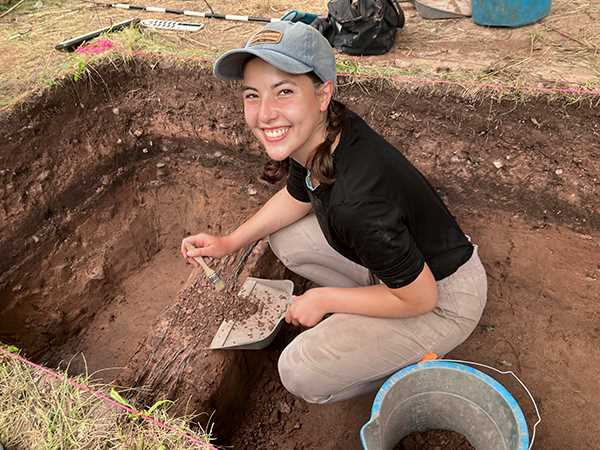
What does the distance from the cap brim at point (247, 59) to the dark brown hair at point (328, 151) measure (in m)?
0.11

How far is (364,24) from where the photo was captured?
294cm

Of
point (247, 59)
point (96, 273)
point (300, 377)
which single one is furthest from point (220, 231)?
point (247, 59)

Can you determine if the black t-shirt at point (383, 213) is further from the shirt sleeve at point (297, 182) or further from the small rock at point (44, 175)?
the small rock at point (44, 175)

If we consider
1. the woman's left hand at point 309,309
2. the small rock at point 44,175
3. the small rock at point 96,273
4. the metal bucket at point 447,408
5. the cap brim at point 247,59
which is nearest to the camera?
the cap brim at point 247,59

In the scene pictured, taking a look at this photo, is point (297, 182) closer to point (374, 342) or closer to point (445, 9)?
point (374, 342)

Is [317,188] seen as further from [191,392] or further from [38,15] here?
[38,15]

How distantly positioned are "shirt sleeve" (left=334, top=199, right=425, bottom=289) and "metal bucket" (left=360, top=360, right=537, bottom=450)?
34 cm

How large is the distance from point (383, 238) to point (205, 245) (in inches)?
34.3

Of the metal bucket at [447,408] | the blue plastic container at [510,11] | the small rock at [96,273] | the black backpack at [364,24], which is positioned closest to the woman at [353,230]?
the metal bucket at [447,408]

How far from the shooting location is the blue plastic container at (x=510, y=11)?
314cm

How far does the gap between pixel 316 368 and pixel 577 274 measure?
1.53 m

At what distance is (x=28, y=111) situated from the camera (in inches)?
104

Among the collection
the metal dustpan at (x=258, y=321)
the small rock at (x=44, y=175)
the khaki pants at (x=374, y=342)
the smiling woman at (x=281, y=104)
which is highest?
the smiling woman at (x=281, y=104)

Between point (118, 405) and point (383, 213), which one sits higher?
point (383, 213)
